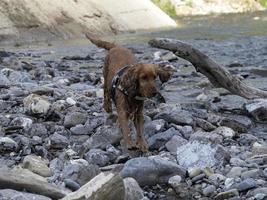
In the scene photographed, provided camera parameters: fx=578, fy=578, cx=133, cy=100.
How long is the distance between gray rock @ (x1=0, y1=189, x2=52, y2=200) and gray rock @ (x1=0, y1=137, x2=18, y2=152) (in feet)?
6.32

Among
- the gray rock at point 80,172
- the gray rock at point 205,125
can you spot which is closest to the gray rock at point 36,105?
the gray rock at point 205,125

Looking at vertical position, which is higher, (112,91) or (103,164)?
(112,91)

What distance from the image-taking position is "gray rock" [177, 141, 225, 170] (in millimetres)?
6117

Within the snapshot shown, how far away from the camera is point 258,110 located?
8672 mm

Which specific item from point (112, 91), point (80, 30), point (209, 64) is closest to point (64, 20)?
point (80, 30)

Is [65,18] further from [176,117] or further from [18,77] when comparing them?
[176,117]

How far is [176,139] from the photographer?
271 inches

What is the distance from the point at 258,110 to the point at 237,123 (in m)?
0.78

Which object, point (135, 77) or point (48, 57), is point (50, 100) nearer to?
point (135, 77)

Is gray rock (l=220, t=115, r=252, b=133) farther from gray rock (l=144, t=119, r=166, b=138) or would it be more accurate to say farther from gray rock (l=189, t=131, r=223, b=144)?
gray rock (l=144, t=119, r=166, b=138)

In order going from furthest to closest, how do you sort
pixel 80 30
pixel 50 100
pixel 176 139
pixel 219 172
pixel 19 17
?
pixel 80 30
pixel 19 17
pixel 50 100
pixel 176 139
pixel 219 172

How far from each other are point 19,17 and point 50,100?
21.1m

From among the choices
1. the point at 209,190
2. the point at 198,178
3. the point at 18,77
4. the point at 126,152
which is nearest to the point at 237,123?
the point at 126,152

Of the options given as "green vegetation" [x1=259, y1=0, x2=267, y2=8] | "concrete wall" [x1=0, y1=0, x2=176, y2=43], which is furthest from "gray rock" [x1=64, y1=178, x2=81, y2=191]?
"green vegetation" [x1=259, y1=0, x2=267, y2=8]
